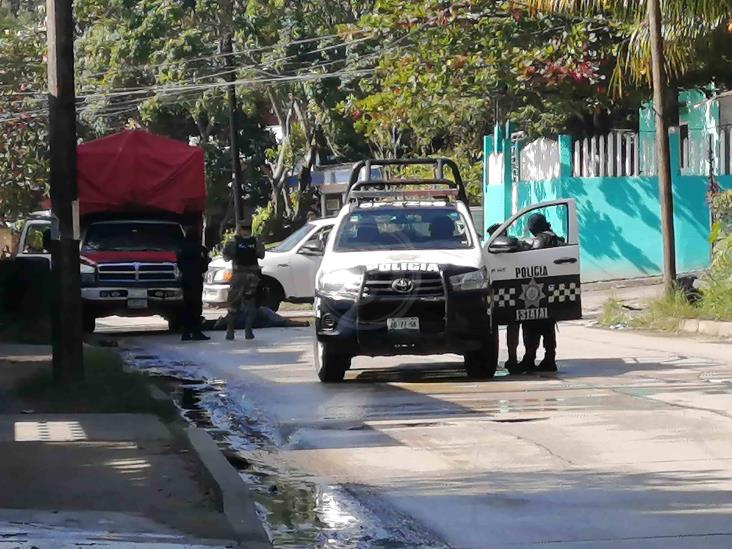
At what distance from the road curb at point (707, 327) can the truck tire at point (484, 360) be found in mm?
5980

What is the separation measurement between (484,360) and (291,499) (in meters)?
6.76

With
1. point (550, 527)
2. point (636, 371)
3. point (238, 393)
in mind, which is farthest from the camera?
point (636, 371)

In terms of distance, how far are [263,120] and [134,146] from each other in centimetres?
3184

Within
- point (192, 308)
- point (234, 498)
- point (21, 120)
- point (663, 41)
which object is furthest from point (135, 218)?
point (21, 120)

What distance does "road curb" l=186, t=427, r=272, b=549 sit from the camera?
7.50m

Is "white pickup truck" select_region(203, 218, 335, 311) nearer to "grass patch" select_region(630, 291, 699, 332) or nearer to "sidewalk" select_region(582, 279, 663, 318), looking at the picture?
"sidewalk" select_region(582, 279, 663, 318)

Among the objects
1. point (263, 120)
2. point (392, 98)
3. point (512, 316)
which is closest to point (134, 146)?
point (392, 98)

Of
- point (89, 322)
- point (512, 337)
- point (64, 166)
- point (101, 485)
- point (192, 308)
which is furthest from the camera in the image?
point (89, 322)

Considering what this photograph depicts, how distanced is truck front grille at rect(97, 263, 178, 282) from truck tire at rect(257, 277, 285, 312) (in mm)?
3684

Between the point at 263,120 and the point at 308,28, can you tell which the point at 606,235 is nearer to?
the point at 308,28

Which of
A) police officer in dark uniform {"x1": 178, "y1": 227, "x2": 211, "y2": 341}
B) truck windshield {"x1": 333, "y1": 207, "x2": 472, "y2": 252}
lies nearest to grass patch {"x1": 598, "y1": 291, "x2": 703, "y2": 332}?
police officer in dark uniform {"x1": 178, "y1": 227, "x2": 211, "y2": 341}

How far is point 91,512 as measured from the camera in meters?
8.15

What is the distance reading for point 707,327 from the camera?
21.2 meters

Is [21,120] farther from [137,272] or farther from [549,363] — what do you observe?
[549,363]
